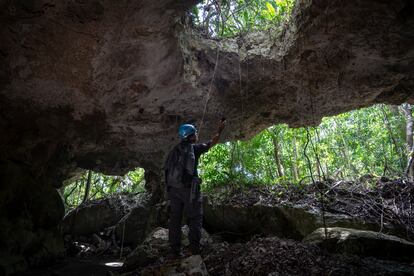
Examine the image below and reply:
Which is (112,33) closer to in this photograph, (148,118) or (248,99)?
(148,118)

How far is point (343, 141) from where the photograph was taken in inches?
647

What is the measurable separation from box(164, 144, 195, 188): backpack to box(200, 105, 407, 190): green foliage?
4.59m

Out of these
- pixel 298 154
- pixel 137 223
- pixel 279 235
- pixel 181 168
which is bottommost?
pixel 279 235

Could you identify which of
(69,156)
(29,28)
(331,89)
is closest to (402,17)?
(331,89)

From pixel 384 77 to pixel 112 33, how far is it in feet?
16.3

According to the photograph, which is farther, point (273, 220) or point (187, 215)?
point (273, 220)

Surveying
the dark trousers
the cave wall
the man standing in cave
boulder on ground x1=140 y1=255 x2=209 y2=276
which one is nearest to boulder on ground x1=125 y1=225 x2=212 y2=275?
the dark trousers

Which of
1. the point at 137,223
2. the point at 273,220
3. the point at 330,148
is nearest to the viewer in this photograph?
the point at 273,220

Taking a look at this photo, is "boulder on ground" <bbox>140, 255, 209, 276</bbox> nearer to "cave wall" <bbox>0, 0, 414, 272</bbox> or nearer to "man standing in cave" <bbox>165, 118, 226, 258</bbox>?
"man standing in cave" <bbox>165, 118, 226, 258</bbox>

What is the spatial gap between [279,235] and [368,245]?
2.35 m

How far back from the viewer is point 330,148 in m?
16.6

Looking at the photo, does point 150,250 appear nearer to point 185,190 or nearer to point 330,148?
point 185,190

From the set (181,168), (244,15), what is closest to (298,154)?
(244,15)

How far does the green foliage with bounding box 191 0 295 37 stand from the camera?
524cm
